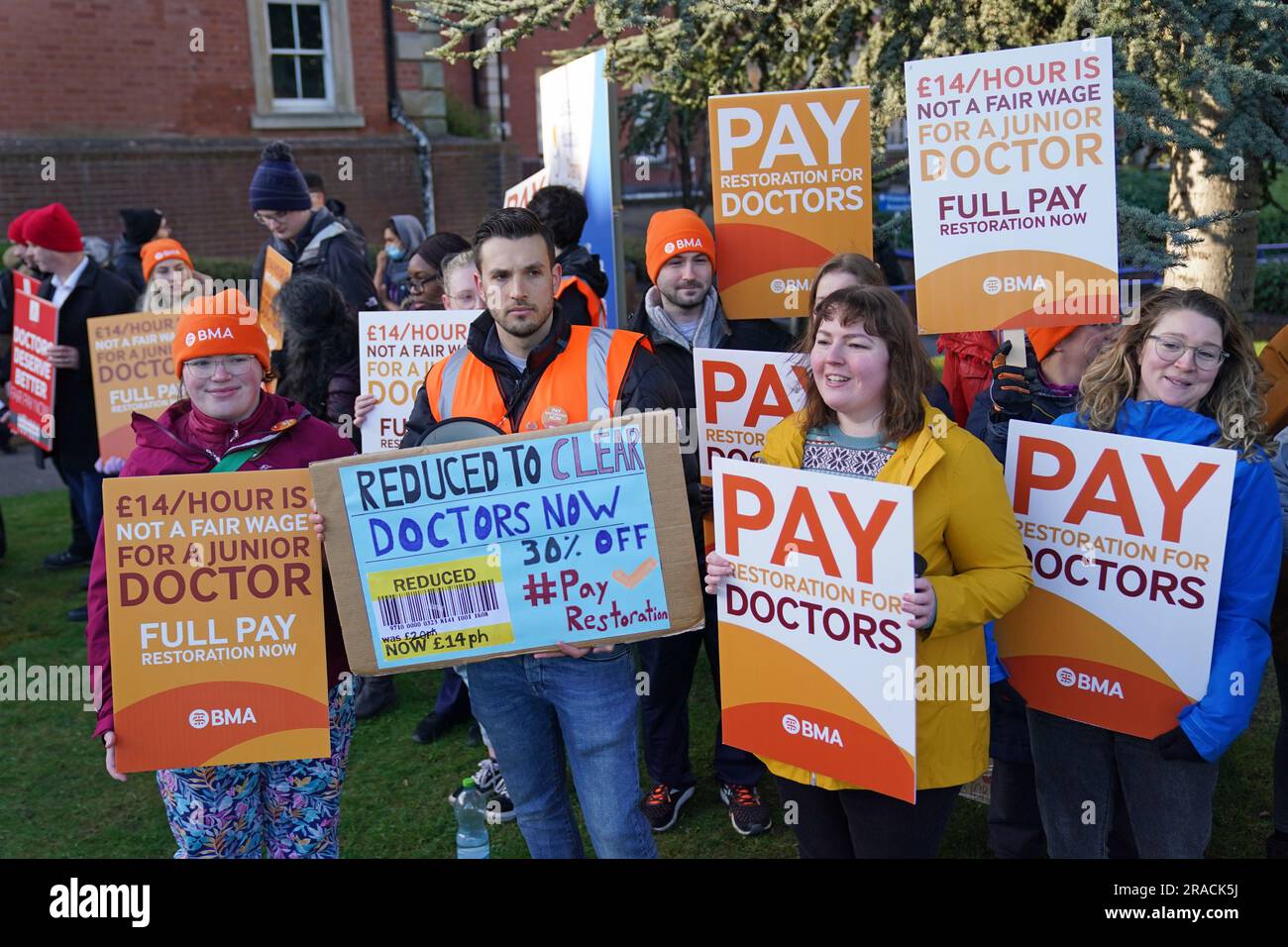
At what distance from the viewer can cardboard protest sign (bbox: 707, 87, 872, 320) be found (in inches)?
173

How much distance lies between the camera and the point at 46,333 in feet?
21.9

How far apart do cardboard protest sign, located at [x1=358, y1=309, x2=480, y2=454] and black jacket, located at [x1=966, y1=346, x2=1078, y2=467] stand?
197 centimetres

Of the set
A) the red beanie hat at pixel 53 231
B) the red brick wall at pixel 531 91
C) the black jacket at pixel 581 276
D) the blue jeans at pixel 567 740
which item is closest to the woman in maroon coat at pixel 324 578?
the blue jeans at pixel 567 740

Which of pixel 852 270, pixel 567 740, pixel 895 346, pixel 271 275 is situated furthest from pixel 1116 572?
pixel 271 275

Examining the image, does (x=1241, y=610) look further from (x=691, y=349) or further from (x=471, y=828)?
(x=471, y=828)

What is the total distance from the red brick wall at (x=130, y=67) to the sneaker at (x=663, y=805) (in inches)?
585

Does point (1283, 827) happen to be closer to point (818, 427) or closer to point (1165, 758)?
point (1165, 758)

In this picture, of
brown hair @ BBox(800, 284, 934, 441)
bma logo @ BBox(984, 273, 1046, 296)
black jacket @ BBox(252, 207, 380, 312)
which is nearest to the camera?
brown hair @ BBox(800, 284, 934, 441)

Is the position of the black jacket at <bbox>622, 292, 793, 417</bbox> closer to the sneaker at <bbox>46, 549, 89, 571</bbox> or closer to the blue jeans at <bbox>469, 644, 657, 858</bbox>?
the blue jeans at <bbox>469, 644, 657, 858</bbox>

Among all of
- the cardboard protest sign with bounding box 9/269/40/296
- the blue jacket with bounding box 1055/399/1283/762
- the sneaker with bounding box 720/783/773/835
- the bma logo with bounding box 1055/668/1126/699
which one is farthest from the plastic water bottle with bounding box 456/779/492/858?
the cardboard protest sign with bounding box 9/269/40/296

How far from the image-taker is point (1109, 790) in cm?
317

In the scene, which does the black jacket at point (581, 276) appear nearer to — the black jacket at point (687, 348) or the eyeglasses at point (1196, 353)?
the black jacket at point (687, 348)

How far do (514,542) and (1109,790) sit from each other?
174cm

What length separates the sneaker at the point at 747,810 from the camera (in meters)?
4.36
